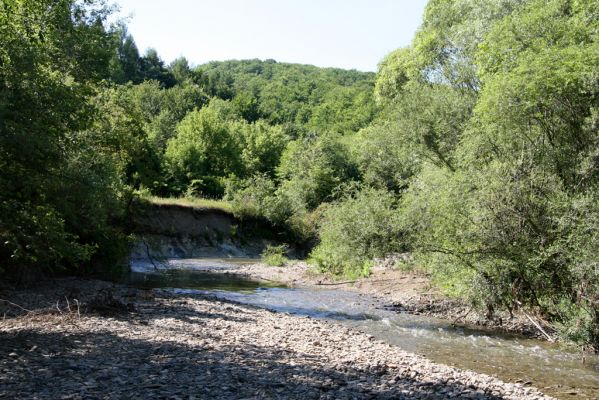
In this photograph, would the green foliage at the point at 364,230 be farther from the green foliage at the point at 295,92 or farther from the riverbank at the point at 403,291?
the green foliage at the point at 295,92

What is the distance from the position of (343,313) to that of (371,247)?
15.5 ft

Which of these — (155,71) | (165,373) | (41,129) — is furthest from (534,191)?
(155,71)

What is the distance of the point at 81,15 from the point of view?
1945cm

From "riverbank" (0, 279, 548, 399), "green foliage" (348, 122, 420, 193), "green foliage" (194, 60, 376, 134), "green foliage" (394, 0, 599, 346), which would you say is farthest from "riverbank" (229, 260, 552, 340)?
"green foliage" (194, 60, 376, 134)

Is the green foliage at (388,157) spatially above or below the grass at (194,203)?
above

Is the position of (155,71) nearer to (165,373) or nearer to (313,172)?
(313,172)

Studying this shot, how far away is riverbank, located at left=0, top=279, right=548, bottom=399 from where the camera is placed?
8484 mm

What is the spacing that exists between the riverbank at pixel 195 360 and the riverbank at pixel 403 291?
550 centimetres

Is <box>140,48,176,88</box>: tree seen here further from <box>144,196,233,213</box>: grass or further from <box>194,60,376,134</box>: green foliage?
<box>144,196,233,213</box>: grass

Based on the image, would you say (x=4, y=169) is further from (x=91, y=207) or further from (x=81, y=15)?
(x=81, y=15)

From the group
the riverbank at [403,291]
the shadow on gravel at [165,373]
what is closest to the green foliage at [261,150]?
the riverbank at [403,291]

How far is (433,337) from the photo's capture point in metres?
16.0

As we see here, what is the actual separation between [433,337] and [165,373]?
9467 millimetres

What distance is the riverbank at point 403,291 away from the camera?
1783 centimetres
